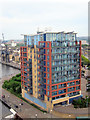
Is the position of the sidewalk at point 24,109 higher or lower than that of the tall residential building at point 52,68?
lower

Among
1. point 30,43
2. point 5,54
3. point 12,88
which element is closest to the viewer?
point 30,43

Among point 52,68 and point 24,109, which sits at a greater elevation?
point 52,68

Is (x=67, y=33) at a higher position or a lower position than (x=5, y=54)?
higher

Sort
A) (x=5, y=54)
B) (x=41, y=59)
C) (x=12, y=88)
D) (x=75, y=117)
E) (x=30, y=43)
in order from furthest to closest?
1. (x=5, y=54)
2. (x=12, y=88)
3. (x=30, y=43)
4. (x=41, y=59)
5. (x=75, y=117)

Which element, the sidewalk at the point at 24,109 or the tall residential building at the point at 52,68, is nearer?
the sidewalk at the point at 24,109

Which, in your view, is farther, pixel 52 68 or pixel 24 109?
pixel 24 109

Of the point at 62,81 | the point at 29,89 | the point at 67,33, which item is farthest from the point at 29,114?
the point at 67,33

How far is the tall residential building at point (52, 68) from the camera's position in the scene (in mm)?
37469

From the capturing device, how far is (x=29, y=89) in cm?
4369

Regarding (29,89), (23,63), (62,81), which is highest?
(23,63)

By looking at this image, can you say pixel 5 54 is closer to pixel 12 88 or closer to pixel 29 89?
pixel 12 88

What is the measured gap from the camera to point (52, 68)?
37438 millimetres

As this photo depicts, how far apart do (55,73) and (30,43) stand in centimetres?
1034

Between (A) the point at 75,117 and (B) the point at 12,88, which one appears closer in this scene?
(A) the point at 75,117
